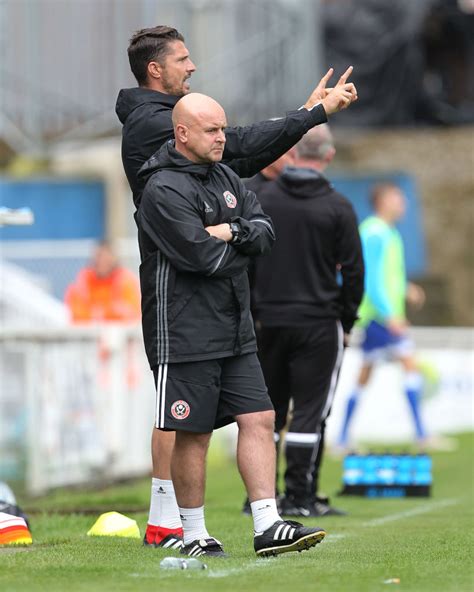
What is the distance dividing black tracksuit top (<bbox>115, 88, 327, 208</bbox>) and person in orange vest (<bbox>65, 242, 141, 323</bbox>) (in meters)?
7.83

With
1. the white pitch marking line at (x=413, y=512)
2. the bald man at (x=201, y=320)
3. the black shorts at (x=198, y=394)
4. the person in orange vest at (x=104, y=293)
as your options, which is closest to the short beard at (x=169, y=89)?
the bald man at (x=201, y=320)

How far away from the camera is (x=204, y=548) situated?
6781 millimetres

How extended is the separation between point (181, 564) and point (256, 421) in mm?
793

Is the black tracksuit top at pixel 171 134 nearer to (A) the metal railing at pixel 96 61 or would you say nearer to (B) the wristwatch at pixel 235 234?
(B) the wristwatch at pixel 235 234

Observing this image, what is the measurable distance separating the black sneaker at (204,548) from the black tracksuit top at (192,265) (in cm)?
81

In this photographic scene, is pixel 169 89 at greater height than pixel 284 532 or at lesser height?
greater

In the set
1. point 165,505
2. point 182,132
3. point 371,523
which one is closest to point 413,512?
point 371,523

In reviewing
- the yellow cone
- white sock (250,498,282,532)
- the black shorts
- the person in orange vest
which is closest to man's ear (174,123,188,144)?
the black shorts

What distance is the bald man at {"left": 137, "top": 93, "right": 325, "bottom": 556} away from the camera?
6.62 meters

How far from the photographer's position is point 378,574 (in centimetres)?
609

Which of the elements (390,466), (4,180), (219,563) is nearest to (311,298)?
(390,466)

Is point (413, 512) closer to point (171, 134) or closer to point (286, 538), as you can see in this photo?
point (286, 538)

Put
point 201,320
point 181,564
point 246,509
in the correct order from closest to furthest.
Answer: point 181,564 → point 201,320 → point 246,509

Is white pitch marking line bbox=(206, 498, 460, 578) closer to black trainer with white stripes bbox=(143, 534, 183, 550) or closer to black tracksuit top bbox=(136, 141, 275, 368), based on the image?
black trainer with white stripes bbox=(143, 534, 183, 550)
